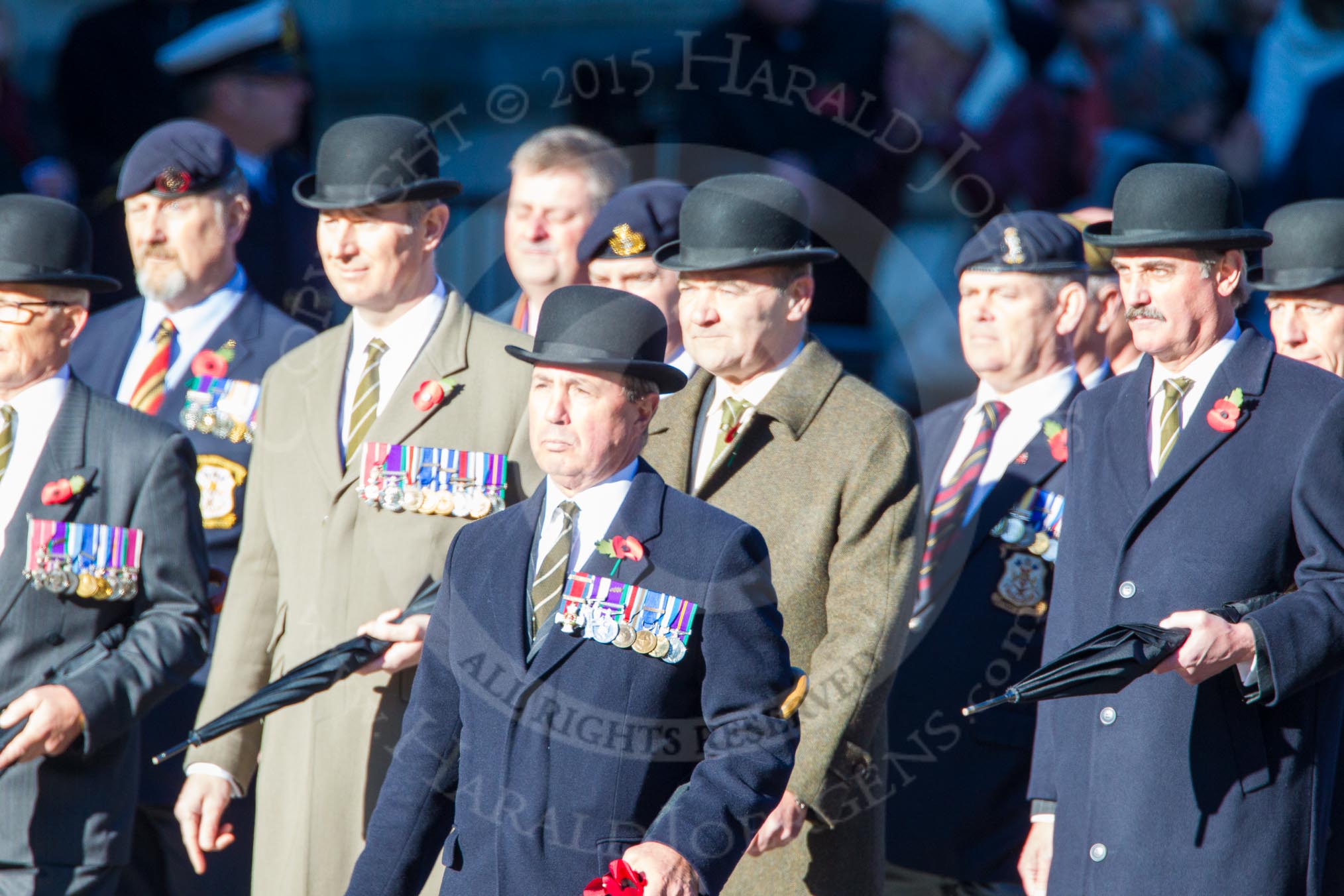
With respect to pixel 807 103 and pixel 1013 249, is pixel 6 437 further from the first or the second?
pixel 807 103

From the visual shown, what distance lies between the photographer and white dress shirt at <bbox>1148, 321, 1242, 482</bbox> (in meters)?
3.38

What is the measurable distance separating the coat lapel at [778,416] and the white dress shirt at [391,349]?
2.54ft

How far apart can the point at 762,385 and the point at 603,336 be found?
944mm

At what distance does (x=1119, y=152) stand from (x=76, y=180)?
167 inches

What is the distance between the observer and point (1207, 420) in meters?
3.30

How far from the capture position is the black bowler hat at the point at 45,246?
12.7 ft

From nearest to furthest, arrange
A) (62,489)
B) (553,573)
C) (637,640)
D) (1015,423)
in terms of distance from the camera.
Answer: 1. (637,640)
2. (553,573)
3. (62,489)
4. (1015,423)

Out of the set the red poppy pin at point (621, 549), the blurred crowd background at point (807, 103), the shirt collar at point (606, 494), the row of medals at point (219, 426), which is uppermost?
the blurred crowd background at point (807, 103)

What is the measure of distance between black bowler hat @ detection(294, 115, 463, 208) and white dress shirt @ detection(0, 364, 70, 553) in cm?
74

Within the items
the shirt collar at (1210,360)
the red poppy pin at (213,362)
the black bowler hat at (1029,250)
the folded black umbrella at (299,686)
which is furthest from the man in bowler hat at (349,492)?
the shirt collar at (1210,360)

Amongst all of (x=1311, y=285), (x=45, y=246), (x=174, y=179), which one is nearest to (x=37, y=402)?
(x=45, y=246)

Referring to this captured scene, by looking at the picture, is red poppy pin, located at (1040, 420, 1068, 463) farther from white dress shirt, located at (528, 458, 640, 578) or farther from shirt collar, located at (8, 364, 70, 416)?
shirt collar, located at (8, 364, 70, 416)

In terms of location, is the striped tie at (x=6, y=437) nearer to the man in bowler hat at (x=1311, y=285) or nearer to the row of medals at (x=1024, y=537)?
the row of medals at (x=1024, y=537)

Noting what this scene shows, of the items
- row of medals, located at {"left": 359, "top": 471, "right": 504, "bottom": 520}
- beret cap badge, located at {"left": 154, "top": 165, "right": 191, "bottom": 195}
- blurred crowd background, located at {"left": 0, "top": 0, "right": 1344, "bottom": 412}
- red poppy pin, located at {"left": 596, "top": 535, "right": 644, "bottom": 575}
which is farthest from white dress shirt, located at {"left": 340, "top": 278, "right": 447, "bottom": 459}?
blurred crowd background, located at {"left": 0, "top": 0, "right": 1344, "bottom": 412}
